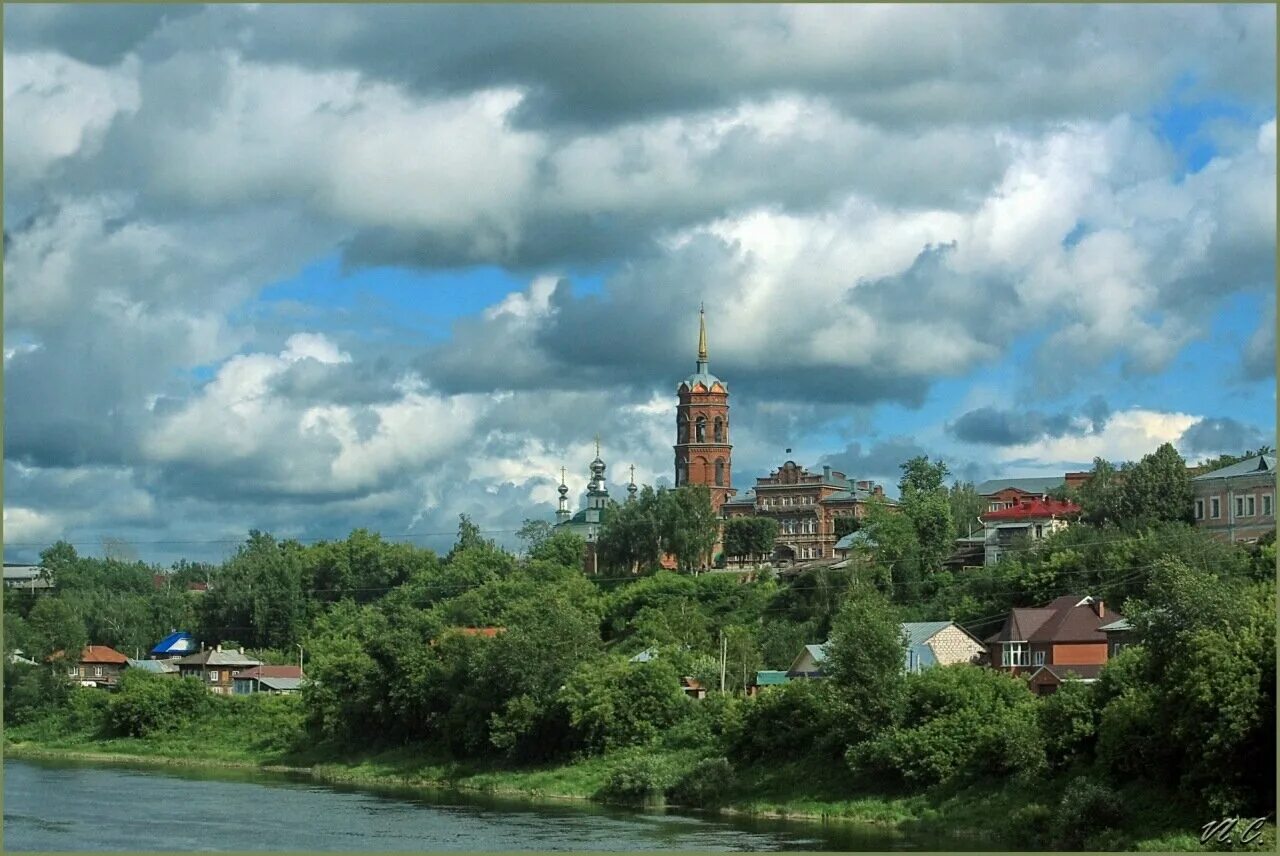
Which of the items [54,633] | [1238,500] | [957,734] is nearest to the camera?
[957,734]

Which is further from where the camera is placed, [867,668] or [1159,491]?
[1159,491]

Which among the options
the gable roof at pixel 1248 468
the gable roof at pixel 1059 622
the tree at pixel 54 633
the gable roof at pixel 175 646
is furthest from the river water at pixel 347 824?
the gable roof at pixel 175 646

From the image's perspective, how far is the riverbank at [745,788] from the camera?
141 ft

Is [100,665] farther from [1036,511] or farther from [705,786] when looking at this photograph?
[705,786]

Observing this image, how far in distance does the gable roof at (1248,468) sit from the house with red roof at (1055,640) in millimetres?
19323

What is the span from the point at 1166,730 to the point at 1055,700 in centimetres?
668

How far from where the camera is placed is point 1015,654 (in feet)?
238

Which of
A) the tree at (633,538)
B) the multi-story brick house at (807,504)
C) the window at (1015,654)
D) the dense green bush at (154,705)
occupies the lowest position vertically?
the dense green bush at (154,705)

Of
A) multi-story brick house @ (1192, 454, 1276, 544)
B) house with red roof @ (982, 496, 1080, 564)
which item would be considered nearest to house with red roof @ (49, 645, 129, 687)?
house with red roof @ (982, 496, 1080, 564)

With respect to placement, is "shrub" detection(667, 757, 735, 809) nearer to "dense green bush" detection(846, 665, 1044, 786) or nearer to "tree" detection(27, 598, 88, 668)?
"dense green bush" detection(846, 665, 1044, 786)

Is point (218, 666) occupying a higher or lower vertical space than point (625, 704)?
higher

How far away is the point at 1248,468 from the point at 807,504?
51.5 m

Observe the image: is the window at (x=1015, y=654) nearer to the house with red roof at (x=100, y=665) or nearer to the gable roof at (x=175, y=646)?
the house with red roof at (x=100, y=665)

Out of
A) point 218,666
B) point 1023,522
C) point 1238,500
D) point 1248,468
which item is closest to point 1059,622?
point 1238,500
